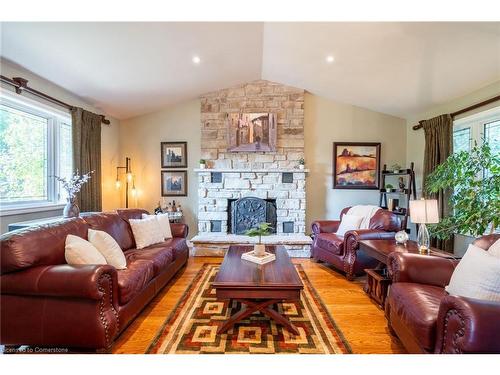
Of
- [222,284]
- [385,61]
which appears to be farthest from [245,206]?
[385,61]

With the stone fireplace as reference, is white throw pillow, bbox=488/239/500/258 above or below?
below

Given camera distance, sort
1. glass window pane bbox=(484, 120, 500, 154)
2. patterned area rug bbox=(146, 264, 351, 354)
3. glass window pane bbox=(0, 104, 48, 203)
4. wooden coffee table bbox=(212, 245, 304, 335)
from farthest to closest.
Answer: glass window pane bbox=(484, 120, 500, 154) < glass window pane bbox=(0, 104, 48, 203) < wooden coffee table bbox=(212, 245, 304, 335) < patterned area rug bbox=(146, 264, 351, 354)

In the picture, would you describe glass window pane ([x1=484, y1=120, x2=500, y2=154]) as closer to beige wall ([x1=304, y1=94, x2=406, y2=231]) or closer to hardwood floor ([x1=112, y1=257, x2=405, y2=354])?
beige wall ([x1=304, y1=94, x2=406, y2=231])

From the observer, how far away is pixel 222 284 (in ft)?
6.91

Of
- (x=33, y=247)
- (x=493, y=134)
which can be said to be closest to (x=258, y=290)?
(x=33, y=247)

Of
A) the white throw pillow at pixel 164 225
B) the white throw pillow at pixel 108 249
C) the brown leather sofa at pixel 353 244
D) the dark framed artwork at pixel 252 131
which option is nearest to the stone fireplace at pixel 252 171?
the dark framed artwork at pixel 252 131

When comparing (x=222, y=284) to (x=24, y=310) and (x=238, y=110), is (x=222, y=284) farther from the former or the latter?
(x=238, y=110)

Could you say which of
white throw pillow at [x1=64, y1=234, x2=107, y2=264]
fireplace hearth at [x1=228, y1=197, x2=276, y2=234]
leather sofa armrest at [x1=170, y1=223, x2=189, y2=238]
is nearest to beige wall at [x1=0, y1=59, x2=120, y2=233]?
white throw pillow at [x1=64, y1=234, x2=107, y2=264]

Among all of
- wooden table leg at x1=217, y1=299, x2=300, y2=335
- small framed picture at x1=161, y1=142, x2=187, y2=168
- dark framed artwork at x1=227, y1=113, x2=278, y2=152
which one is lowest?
wooden table leg at x1=217, y1=299, x2=300, y2=335

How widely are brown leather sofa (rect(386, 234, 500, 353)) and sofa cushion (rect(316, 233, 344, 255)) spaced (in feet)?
4.33

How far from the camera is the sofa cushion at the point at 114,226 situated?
2764 millimetres

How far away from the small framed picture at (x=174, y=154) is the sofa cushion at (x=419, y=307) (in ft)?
13.5

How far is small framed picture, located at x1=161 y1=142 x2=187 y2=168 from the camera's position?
5.03 m

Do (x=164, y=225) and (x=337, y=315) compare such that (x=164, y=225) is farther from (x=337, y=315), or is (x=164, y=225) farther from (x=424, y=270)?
(x=424, y=270)
